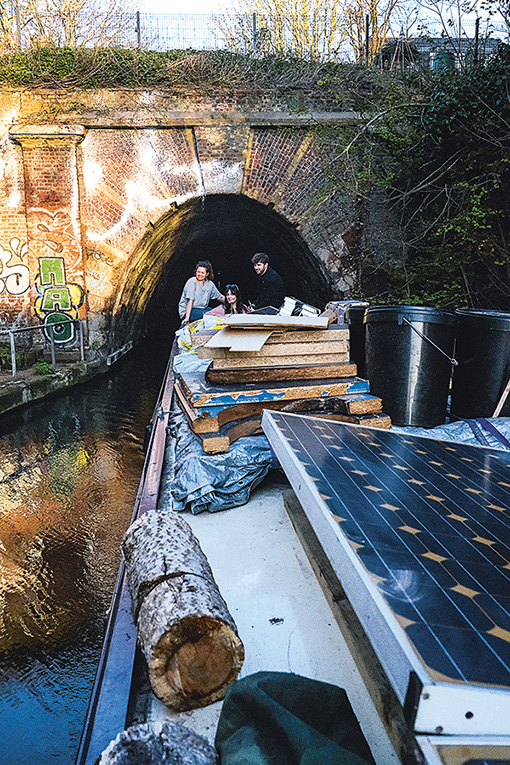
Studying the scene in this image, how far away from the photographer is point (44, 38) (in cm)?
1292

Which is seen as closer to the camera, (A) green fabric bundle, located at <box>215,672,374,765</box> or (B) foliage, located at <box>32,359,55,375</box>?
(A) green fabric bundle, located at <box>215,672,374,765</box>

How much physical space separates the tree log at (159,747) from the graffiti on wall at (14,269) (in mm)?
12285

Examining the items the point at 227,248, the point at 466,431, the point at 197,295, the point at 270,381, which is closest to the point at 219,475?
the point at 270,381

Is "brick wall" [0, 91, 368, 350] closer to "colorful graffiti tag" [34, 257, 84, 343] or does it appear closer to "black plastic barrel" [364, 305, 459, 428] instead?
"colorful graffiti tag" [34, 257, 84, 343]

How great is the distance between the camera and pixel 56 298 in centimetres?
1252

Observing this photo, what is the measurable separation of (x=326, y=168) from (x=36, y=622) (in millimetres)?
10957

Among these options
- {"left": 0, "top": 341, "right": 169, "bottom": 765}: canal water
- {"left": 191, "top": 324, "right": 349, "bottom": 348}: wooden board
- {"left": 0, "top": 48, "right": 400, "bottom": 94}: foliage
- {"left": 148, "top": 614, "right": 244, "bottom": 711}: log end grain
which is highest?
{"left": 0, "top": 48, "right": 400, "bottom": 94}: foliage

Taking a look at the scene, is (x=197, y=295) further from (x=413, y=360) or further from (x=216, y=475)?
(x=216, y=475)

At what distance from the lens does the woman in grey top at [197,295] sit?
959 centimetres

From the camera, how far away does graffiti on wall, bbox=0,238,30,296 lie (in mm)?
12383

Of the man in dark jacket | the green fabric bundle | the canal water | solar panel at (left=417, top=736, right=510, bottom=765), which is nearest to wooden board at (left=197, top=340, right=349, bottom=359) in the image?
the canal water

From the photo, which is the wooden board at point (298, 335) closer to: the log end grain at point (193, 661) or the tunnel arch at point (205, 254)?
the log end grain at point (193, 661)

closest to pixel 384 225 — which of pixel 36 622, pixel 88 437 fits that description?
pixel 88 437

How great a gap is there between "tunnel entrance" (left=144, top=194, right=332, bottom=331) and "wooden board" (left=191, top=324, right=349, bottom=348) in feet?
27.8
